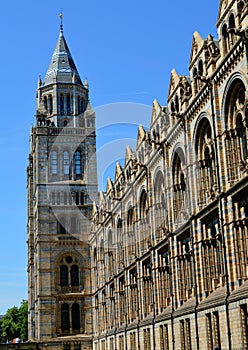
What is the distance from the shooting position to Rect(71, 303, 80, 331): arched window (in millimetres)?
87250

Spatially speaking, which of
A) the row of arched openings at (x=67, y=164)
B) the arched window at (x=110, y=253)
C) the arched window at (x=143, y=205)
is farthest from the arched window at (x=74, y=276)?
the arched window at (x=143, y=205)

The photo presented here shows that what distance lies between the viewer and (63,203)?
3553 inches

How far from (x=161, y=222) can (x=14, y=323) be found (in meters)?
83.0

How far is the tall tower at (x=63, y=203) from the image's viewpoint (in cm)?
8675

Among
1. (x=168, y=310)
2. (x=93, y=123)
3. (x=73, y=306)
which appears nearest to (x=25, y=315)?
(x=73, y=306)

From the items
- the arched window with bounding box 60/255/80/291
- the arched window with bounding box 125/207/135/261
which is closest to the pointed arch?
the arched window with bounding box 125/207/135/261

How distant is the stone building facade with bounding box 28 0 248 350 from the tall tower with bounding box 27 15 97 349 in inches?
5.9

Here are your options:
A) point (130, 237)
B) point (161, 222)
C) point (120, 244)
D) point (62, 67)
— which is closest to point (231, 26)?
point (161, 222)

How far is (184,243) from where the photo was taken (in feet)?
157

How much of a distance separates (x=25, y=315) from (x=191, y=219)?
90504mm

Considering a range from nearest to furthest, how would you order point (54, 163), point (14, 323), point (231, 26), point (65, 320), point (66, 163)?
1. point (231, 26)
2. point (65, 320)
3. point (54, 163)
4. point (66, 163)
5. point (14, 323)

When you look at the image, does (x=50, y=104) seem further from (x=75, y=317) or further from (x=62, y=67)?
(x=75, y=317)

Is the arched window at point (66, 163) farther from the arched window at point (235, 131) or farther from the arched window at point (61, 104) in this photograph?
the arched window at point (235, 131)

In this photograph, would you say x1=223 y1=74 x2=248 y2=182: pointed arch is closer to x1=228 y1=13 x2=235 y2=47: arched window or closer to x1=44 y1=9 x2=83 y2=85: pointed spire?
x1=228 y1=13 x2=235 y2=47: arched window
